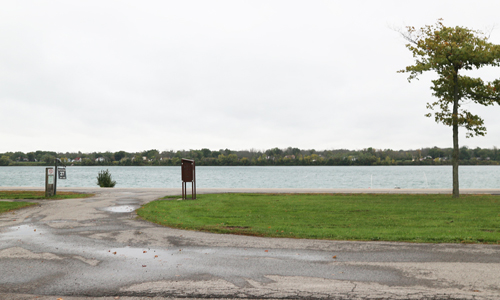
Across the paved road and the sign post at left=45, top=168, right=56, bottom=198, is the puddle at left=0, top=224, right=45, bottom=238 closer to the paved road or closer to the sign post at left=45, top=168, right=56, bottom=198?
the paved road

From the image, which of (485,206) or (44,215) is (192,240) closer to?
(44,215)

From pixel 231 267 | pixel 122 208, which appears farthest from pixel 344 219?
pixel 122 208

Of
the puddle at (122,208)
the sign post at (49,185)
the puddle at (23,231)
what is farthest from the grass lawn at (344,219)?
the sign post at (49,185)

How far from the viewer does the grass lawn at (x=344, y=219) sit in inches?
408

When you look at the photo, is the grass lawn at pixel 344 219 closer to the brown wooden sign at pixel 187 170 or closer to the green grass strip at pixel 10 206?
the brown wooden sign at pixel 187 170

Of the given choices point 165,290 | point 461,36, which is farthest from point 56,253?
point 461,36

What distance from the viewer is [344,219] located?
44.9 ft

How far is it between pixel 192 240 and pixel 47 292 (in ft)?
14.3

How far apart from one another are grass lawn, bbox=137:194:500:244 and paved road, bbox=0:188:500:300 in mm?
976

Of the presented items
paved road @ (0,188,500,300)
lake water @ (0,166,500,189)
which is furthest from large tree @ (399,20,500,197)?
lake water @ (0,166,500,189)

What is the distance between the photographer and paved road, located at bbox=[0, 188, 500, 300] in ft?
19.4

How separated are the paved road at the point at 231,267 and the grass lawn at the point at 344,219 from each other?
98 centimetres

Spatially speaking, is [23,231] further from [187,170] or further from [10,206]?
[187,170]

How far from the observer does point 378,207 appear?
17203 mm
